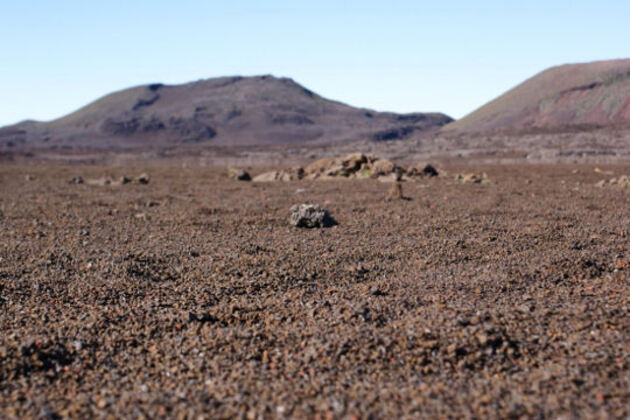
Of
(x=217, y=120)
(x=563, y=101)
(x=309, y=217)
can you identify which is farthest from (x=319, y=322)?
(x=217, y=120)

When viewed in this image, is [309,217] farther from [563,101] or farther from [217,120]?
[217,120]

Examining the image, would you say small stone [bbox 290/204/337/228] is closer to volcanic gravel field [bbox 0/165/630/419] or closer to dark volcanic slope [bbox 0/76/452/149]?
volcanic gravel field [bbox 0/165/630/419]

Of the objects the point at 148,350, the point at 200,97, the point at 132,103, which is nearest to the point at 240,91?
the point at 200,97

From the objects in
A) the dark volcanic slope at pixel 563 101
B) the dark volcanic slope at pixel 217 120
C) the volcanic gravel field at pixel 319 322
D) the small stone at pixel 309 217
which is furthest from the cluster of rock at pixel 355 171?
the dark volcanic slope at pixel 217 120

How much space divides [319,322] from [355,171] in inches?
704

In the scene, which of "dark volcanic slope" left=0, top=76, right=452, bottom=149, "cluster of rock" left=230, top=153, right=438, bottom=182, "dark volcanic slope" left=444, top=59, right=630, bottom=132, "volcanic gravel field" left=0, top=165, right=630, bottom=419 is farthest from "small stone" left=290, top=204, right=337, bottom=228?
"dark volcanic slope" left=0, top=76, right=452, bottom=149

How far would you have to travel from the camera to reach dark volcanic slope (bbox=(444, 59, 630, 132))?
233 feet

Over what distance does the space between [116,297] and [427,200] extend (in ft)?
27.8

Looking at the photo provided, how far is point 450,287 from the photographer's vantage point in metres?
5.28

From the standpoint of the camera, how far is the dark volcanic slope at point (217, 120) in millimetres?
100938

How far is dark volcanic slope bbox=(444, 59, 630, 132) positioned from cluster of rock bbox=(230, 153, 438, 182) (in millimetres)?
47117

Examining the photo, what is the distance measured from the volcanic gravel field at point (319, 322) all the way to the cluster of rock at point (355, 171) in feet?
39.7

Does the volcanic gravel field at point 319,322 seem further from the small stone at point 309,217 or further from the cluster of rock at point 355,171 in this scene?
the cluster of rock at point 355,171

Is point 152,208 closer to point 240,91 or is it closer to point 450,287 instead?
point 450,287
